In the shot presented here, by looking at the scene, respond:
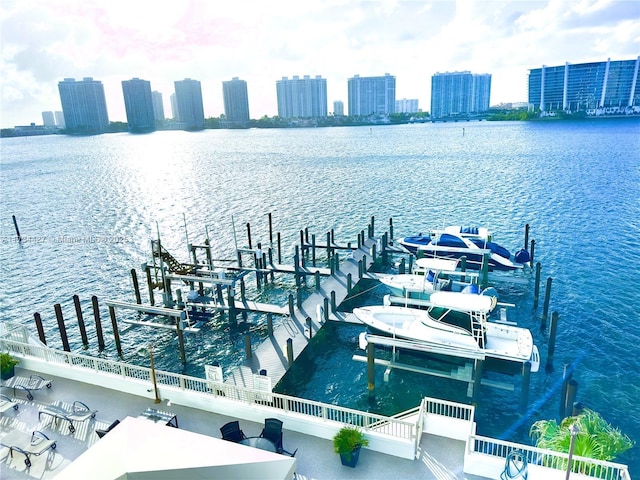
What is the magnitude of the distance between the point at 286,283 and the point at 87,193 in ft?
164

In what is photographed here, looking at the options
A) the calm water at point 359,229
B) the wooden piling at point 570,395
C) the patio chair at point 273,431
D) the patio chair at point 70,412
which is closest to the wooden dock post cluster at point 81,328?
the calm water at point 359,229

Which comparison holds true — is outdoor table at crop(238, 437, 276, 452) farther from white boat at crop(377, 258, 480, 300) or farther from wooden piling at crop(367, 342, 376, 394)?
white boat at crop(377, 258, 480, 300)

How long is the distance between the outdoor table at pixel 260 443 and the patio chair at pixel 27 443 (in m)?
5.69

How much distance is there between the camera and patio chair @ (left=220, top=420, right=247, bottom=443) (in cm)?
1197

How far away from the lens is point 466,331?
65.3ft

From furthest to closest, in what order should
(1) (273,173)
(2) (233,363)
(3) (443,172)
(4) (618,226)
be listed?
(1) (273,173) < (3) (443,172) < (4) (618,226) < (2) (233,363)

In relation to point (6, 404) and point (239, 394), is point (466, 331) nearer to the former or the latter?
point (239, 394)

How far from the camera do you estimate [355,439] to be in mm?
11219

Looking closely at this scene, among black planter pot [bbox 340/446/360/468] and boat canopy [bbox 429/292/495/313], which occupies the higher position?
boat canopy [bbox 429/292/495/313]

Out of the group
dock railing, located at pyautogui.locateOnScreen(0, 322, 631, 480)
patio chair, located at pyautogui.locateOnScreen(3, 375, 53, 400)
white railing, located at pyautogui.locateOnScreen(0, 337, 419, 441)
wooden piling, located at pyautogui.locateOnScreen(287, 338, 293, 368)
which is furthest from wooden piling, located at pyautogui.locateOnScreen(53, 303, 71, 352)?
wooden piling, located at pyautogui.locateOnScreen(287, 338, 293, 368)

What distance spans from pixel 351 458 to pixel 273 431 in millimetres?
2277

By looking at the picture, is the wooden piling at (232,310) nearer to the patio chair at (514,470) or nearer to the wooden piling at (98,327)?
the wooden piling at (98,327)

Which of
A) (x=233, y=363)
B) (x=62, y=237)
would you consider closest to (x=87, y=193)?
(x=62, y=237)

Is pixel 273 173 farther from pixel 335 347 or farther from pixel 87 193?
pixel 335 347
